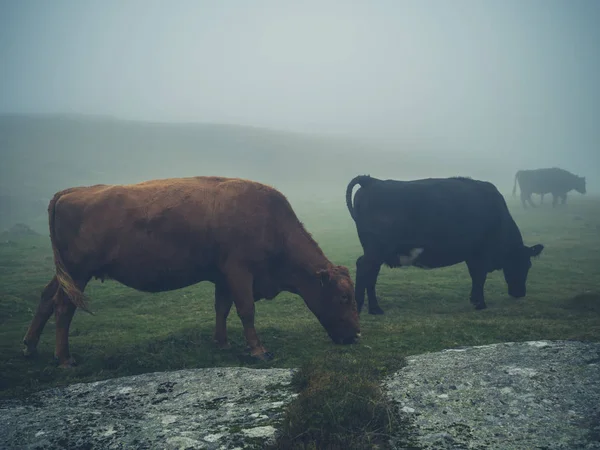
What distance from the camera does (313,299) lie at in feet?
31.0

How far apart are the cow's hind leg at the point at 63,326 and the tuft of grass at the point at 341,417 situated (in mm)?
4515

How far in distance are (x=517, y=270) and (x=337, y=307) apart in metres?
7.96

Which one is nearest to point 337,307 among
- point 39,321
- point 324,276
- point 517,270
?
point 324,276

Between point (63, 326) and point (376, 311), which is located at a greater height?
point (63, 326)

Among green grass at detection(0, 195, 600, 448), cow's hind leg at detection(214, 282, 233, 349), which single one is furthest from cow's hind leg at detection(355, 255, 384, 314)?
cow's hind leg at detection(214, 282, 233, 349)

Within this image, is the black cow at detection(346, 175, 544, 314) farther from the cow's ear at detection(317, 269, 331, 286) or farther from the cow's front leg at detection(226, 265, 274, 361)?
the cow's front leg at detection(226, 265, 274, 361)

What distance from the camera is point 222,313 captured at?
31.1 feet

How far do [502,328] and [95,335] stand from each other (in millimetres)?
8834

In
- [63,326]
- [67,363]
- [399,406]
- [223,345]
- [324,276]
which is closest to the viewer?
[399,406]

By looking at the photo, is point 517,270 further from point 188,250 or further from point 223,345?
point 188,250

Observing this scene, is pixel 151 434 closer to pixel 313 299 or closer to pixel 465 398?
pixel 465 398

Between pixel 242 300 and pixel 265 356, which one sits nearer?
pixel 265 356

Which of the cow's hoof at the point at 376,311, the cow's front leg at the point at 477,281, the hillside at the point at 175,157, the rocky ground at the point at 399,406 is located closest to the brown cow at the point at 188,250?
the rocky ground at the point at 399,406

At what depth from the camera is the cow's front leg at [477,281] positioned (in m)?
13.3
